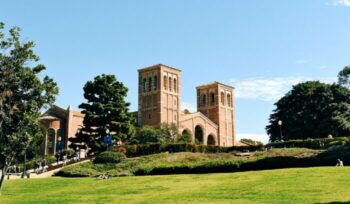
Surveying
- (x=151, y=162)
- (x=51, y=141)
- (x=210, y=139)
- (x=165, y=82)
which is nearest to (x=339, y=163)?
(x=151, y=162)

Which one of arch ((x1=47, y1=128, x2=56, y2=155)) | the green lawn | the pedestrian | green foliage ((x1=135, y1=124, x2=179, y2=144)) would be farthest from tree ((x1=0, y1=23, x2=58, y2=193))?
arch ((x1=47, y1=128, x2=56, y2=155))

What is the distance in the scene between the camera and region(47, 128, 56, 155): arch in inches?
2660

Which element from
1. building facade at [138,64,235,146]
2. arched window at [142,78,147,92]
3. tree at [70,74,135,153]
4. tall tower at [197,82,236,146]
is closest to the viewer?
tree at [70,74,135,153]

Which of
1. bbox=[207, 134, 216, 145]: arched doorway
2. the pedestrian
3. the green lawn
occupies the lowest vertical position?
the green lawn

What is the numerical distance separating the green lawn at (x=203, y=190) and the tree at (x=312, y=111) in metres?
42.7

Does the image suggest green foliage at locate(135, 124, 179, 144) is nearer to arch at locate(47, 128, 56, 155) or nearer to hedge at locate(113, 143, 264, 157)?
arch at locate(47, 128, 56, 155)

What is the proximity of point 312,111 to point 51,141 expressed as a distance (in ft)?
128

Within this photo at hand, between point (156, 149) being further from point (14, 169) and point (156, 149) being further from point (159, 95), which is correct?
point (159, 95)

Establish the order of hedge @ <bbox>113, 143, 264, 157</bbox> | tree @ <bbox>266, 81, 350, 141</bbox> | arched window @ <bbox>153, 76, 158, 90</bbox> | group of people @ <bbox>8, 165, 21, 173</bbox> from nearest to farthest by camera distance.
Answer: group of people @ <bbox>8, 165, 21, 173</bbox>, hedge @ <bbox>113, 143, 264, 157</bbox>, tree @ <bbox>266, 81, 350, 141</bbox>, arched window @ <bbox>153, 76, 158, 90</bbox>

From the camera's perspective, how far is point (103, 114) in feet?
166

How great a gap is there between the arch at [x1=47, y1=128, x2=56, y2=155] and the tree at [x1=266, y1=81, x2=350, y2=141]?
33099 millimetres

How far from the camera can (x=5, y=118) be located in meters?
19.2

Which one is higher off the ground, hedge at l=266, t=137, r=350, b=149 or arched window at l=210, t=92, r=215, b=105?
arched window at l=210, t=92, r=215, b=105

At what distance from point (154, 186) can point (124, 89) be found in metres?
31.2
